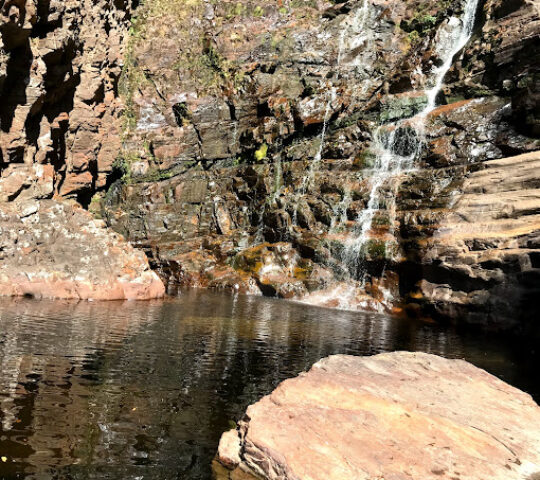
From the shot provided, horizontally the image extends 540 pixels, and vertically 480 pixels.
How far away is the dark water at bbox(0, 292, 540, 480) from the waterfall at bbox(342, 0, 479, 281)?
850cm

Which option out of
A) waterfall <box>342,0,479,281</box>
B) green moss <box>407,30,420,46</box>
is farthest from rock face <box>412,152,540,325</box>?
green moss <box>407,30,420,46</box>

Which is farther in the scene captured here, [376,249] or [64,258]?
[376,249]

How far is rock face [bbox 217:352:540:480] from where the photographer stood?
17.6ft

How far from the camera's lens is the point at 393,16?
1612 inches

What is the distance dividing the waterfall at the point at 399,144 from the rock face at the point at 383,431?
22364mm

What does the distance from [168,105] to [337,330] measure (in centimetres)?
3142

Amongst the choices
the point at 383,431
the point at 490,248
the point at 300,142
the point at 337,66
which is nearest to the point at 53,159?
the point at 300,142

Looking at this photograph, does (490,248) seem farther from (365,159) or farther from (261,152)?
(261,152)

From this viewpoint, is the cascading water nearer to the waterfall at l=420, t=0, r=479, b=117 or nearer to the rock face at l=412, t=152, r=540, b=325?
the waterfall at l=420, t=0, r=479, b=117

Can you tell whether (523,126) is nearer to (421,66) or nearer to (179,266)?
(421,66)

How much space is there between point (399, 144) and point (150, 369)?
87.3ft

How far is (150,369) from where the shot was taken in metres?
11.0

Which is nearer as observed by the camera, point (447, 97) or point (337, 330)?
point (337, 330)

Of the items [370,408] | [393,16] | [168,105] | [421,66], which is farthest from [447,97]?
[370,408]
